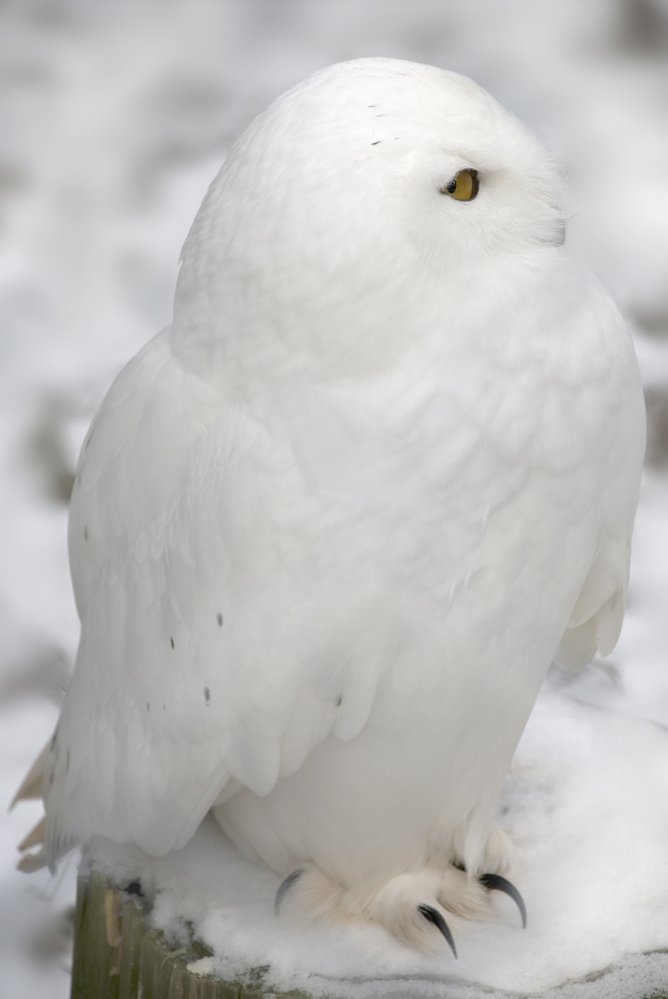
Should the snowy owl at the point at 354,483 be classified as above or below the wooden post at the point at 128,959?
above

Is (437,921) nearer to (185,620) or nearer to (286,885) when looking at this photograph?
(286,885)

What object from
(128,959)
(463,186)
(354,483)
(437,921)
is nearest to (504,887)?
(437,921)

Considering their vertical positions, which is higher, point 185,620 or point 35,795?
point 185,620

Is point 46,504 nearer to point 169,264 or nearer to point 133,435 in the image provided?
point 169,264

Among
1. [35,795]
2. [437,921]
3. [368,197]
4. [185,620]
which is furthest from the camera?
[35,795]

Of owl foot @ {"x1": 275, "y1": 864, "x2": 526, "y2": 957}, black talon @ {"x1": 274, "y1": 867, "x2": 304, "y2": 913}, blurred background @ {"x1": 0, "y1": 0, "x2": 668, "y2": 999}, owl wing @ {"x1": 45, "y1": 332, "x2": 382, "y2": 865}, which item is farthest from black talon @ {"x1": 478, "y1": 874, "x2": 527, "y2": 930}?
blurred background @ {"x1": 0, "y1": 0, "x2": 668, "y2": 999}

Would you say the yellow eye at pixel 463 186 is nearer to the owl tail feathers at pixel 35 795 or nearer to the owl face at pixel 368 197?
the owl face at pixel 368 197

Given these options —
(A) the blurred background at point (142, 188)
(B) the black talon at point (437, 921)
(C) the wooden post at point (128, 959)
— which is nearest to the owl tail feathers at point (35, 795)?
(C) the wooden post at point (128, 959)

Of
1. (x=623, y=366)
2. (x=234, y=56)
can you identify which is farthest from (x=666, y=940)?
(x=234, y=56)
